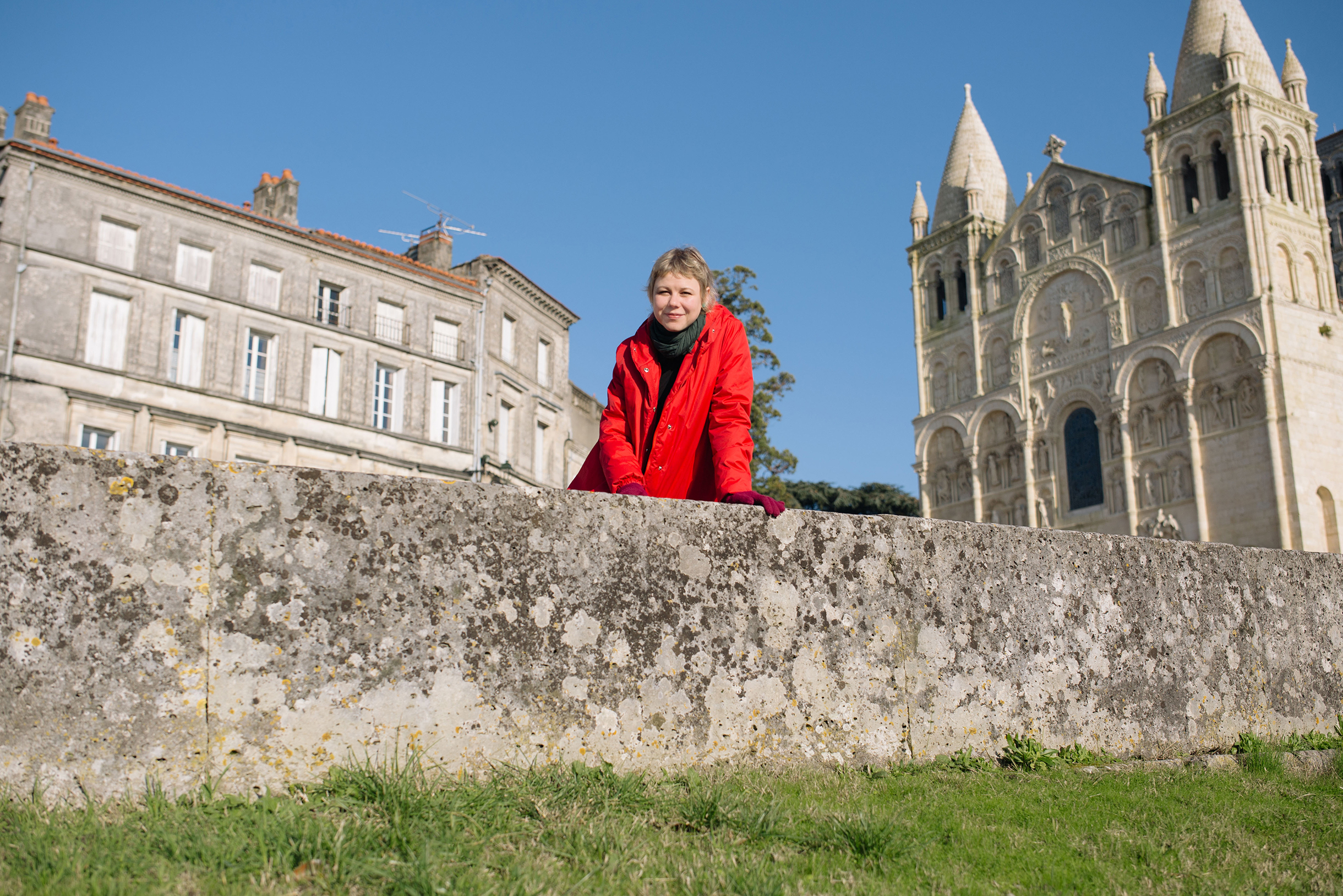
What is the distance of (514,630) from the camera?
3.87 m

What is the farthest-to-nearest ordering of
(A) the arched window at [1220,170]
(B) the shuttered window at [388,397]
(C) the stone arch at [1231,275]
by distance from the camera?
(A) the arched window at [1220,170] → (C) the stone arch at [1231,275] → (B) the shuttered window at [388,397]

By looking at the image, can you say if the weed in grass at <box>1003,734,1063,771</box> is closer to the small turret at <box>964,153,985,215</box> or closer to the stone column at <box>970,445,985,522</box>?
the stone column at <box>970,445,985,522</box>

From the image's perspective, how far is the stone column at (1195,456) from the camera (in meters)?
37.4

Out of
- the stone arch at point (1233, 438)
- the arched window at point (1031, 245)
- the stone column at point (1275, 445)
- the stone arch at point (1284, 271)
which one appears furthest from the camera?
the arched window at point (1031, 245)

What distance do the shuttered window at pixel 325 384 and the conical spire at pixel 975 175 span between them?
108 ft

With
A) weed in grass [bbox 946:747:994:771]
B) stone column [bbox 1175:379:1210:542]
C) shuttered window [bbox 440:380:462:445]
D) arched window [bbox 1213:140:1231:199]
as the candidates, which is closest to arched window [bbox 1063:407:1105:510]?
stone column [bbox 1175:379:1210:542]

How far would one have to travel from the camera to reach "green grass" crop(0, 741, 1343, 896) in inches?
109

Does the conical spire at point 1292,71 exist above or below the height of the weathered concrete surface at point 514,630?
above

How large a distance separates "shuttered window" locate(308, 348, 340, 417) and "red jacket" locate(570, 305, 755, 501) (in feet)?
86.8

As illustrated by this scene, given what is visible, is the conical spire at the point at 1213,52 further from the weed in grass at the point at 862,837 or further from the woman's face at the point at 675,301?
the weed in grass at the point at 862,837

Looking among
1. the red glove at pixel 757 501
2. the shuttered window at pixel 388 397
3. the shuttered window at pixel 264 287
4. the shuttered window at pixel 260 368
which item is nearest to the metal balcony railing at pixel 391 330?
the shuttered window at pixel 388 397

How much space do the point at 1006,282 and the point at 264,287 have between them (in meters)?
33.2

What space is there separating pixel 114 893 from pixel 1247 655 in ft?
18.7

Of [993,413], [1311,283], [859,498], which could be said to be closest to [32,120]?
[993,413]
